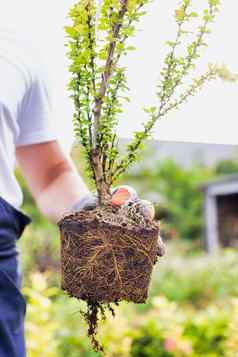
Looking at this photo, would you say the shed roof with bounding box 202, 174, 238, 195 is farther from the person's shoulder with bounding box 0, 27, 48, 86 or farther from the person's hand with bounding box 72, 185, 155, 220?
the person's hand with bounding box 72, 185, 155, 220

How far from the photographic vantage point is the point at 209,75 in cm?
157

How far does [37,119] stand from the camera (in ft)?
6.10

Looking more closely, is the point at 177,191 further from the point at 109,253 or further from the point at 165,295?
the point at 109,253

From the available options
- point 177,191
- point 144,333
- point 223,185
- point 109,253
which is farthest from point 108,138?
point 177,191

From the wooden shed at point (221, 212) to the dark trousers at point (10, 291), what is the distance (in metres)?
7.99

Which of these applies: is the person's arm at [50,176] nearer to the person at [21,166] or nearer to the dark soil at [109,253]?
the person at [21,166]

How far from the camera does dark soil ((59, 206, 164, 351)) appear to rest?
147 centimetres

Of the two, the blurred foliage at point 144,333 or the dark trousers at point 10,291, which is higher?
the dark trousers at point 10,291

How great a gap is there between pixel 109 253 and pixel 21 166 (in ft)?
1.86

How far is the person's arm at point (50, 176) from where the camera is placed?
73.2 inches

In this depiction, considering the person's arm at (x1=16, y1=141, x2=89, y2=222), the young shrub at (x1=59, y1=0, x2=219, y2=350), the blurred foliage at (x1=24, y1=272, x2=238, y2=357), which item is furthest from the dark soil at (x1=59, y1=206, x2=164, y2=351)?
the blurred foliage at (x1=24, y1=272, x2=238, y2=357)

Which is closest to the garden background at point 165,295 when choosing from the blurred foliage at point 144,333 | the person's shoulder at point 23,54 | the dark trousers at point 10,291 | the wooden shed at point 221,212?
the blurred foliage at point 144,333

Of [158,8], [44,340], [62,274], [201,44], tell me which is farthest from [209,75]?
[44,340]

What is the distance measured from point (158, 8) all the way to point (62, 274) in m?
0.76
